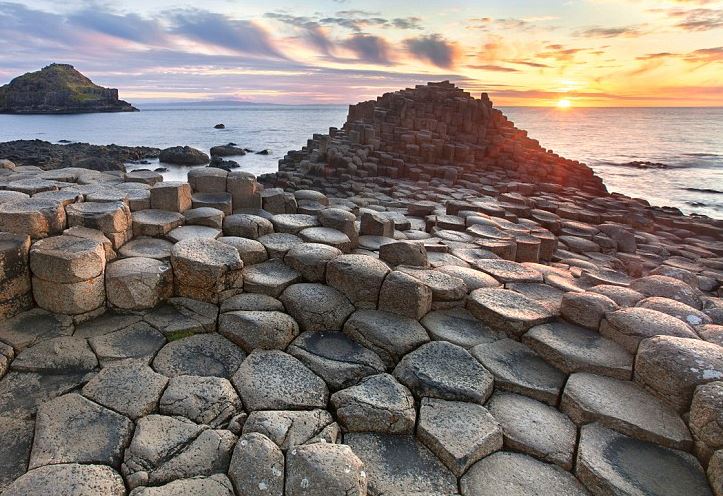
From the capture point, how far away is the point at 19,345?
3.94 meters

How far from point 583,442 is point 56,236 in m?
5.35

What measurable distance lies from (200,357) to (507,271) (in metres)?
4.06

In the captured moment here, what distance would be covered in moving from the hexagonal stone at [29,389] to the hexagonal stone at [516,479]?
315 cm

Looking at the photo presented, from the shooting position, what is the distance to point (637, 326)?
4.26 meters

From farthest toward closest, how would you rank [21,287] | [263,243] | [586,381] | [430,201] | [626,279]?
[430,201]
[626,279]
[263,243]
[21,287]
[586,381]

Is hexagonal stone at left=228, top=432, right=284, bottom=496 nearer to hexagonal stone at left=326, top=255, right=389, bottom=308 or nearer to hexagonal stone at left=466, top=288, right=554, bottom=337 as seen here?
hexagonal stone at left=326, top=255, right=389, bottom=308

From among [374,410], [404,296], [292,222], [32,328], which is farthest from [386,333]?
[32,328]

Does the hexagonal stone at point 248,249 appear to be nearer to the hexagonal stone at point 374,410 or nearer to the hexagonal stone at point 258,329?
the hexagonal stone at point 258,329

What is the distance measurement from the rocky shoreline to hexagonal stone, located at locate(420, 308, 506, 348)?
0.03 metres

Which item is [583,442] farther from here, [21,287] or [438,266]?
[21,287]

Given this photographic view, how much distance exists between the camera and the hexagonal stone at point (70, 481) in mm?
2588

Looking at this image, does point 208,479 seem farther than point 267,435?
No

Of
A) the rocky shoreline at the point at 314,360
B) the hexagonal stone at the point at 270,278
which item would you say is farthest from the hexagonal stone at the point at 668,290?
the hexagonal stone at the point at 270,278

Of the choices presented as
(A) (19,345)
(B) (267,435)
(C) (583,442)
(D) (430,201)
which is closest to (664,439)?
(C) (583,442)
